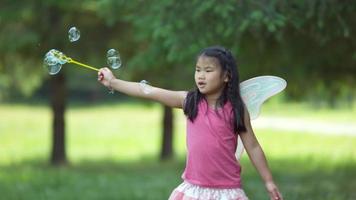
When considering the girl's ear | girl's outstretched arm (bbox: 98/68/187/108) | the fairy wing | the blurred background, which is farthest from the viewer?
the blurred background

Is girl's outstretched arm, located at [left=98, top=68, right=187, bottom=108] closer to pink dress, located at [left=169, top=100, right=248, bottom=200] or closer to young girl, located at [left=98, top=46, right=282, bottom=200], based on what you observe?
young girl, located at [left=98, top=46, right=282, bottom=200]

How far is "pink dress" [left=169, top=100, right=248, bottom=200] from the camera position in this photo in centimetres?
450

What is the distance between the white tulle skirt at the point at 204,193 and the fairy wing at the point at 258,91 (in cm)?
39

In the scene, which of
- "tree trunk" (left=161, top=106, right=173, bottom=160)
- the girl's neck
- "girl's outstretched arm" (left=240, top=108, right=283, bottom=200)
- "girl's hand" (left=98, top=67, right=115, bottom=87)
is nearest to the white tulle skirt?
"girl's outstretched arm" (left=240, top=108, right=283, bottom=200)

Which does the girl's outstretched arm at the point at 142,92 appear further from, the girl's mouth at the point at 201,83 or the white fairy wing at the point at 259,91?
the white fairy wing at the point at 259,91

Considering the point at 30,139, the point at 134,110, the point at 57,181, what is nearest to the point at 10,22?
the point at 57,181

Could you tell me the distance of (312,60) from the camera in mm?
10508

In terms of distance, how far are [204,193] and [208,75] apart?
2.25ft

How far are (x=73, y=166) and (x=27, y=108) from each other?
36156mm

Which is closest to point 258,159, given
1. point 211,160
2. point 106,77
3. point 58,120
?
point 211,160

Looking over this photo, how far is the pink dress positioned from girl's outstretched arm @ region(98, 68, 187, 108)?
0.68ft

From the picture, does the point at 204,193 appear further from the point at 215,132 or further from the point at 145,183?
the point at 145,183

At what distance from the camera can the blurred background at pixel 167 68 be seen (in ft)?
25.8

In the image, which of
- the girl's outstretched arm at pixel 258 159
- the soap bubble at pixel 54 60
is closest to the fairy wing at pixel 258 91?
the girl's outstretched arm at pixel 258 159
